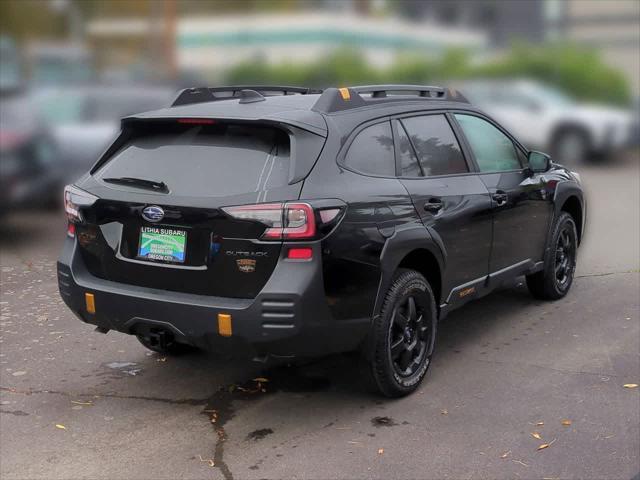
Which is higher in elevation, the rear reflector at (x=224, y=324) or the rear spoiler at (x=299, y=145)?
the rear spoiler at (x=299, y=145)

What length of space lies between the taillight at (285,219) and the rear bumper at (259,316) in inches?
4.4

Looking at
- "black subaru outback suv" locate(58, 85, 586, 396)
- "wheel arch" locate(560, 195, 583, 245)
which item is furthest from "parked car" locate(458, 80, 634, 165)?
"black subaru outback suv" locate(58, 85, 586, 396)

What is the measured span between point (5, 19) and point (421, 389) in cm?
1110

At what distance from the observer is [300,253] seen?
4.18 meters

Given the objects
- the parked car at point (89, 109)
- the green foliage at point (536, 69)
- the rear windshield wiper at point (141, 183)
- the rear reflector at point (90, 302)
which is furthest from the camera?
the green foliage at point (536, 69)

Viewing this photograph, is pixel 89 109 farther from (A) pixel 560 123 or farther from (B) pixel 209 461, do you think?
(A) pixel 560 123

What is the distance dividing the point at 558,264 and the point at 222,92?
321 centimetres

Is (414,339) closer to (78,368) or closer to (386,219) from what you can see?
(386,219)

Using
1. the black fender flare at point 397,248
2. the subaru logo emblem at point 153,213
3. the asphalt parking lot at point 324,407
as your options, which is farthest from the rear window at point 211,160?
the asphalt parking lot at point 324,407

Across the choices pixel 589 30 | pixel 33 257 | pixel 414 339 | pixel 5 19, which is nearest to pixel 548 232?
pixel 414 339

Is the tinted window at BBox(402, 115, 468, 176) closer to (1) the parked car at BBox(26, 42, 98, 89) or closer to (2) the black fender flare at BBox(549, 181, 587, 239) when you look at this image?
(2) the black fender flare at BBox(549, 181, 587, 239)

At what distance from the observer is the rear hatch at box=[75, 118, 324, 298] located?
4.23 m

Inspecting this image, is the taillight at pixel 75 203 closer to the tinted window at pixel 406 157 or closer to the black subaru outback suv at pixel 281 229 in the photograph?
the black subaru outback suv at pixel 281 229

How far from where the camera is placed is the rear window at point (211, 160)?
14.2 feet
